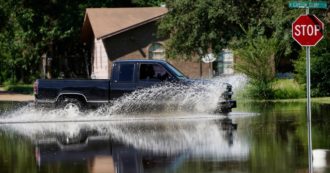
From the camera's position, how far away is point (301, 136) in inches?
614

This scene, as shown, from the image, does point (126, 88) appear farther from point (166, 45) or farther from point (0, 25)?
point (0, 25)

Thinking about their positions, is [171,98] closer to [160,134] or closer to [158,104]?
[158,104]

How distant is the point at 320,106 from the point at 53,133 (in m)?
11.6

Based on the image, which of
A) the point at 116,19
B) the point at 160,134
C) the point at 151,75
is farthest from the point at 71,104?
the point at 116,19

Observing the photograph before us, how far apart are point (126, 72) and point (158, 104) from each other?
1468 millimetres

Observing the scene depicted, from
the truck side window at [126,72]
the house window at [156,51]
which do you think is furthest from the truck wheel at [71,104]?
the house window at [156,51]

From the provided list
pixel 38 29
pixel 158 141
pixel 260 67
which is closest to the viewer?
pixel 158 141

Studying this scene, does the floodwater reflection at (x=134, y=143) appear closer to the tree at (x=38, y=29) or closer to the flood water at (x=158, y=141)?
the flood water at (x=158, y=141)

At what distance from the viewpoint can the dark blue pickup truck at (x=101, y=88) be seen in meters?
21.4

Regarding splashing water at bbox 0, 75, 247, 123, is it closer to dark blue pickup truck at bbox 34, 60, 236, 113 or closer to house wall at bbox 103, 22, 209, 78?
dark blue pickup truck at bbox 34, 60, 236, 113

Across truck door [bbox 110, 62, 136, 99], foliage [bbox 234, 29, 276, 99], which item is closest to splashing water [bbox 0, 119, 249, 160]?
truck door [bbox 110, 62, 136, 99]

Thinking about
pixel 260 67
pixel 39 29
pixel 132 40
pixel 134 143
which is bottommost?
pixel 134 143

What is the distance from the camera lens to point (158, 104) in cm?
2117

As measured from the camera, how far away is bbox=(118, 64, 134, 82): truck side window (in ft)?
70.8
